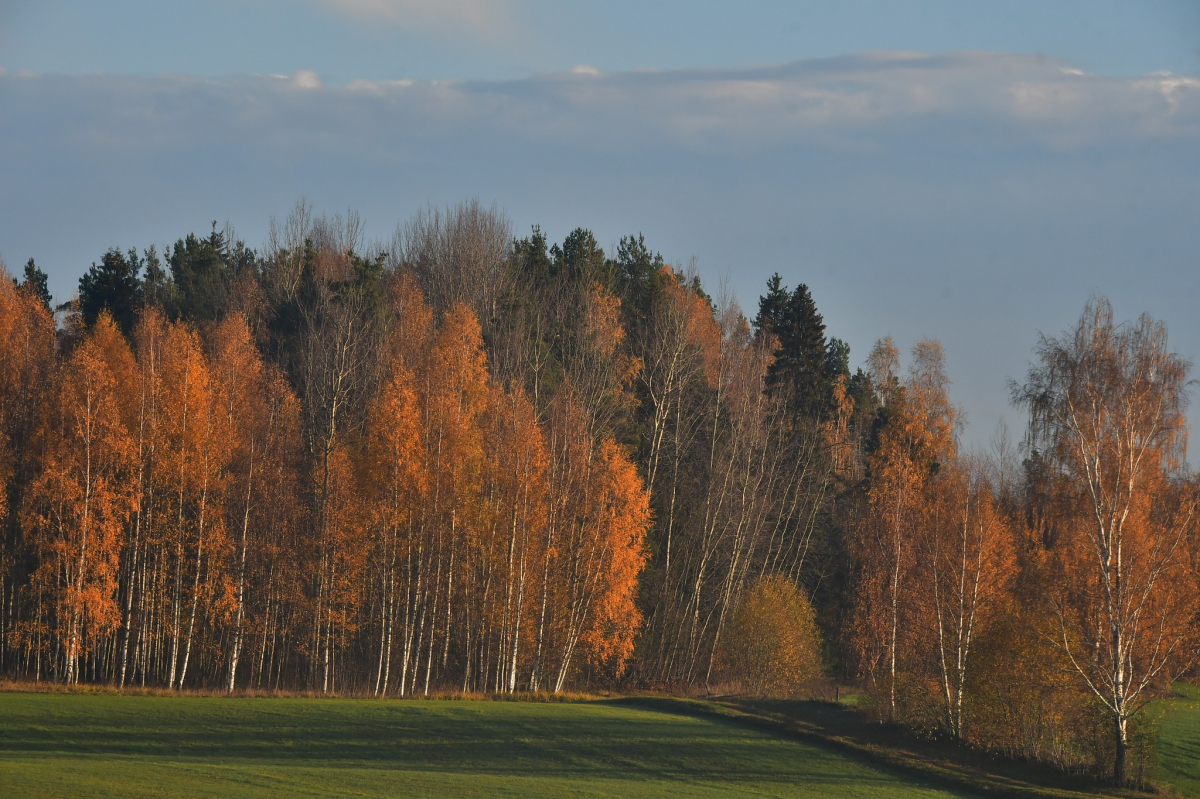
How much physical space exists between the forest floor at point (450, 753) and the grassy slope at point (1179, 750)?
4.97m

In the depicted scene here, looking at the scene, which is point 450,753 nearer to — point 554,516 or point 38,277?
point 554,516

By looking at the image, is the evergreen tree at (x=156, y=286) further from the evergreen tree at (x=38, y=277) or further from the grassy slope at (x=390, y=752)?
the grassy slope at (x=390, y=752)

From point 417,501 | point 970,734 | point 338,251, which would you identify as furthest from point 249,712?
point 338,251

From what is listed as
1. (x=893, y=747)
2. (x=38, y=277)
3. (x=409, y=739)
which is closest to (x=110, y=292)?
(x=38, y=277)

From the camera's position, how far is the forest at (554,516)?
3325 cm

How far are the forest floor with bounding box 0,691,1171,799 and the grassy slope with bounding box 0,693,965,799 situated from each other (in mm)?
59

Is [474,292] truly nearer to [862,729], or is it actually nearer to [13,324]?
[13,324]

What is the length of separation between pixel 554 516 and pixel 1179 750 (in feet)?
85.5

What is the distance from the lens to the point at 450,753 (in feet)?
92.4

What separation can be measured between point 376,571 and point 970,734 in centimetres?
2442

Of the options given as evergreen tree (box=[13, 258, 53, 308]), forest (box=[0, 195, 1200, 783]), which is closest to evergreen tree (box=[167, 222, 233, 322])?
forest (box=[0, 195, 1200, 783])

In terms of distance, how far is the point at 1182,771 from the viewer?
35.1 metres

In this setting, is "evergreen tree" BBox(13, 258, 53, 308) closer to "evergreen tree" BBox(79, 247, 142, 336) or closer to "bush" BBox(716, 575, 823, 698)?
"evergreen tree" BBox(79, 247, 142, 336)

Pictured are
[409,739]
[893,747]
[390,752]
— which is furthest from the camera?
[893,747]
